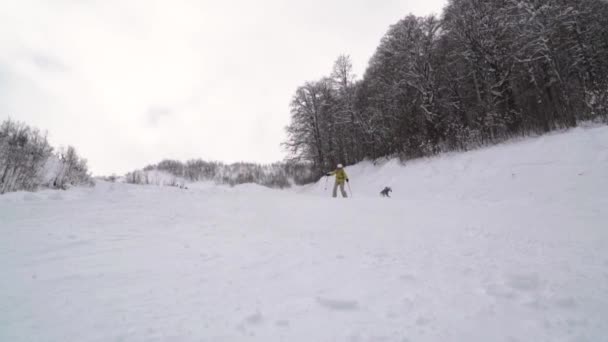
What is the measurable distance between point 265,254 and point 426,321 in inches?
83.0

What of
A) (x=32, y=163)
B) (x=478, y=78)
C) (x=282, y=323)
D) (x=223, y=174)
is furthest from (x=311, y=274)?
(x=223, y=174)

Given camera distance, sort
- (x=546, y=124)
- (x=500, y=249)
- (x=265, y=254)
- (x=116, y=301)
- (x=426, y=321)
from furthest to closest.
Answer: (x=546, y=124) < (x=265, y=254) < (x=500, y=249) < (x=116, y=301) < (x=426, y=321)

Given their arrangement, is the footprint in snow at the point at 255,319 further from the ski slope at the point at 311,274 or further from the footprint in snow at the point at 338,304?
the footprint in snow at the point at 338,304

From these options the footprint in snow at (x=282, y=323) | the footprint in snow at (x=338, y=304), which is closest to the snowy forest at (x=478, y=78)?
the footprint in snow at (x=338, y=304)

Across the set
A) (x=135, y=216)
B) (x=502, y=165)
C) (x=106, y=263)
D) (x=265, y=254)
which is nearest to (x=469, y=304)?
(x=265, y=254)

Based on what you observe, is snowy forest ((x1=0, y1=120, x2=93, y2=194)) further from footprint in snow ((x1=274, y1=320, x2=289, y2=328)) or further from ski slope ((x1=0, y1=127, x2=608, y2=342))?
footprint in snow ((x1=274, y1=320, x2=289, y2=328))

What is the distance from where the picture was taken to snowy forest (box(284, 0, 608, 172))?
9945mm

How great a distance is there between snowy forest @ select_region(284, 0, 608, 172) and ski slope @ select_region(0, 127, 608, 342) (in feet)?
20.0

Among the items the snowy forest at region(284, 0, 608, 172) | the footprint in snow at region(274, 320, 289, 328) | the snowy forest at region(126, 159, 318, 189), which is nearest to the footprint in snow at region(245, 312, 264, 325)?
the footprint in snow at region(274, 320, 289, 328)

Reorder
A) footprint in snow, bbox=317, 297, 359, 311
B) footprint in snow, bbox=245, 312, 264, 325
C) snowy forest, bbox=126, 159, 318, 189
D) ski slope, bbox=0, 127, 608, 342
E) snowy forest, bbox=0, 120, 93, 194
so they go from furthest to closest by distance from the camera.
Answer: snowy forest, bbox=126, 159, 318, 189
snowy forest, bbox=0, 120, 93, 194
footprint in snow, bbox=317, 297, 359, 311
footprint in snow, bbox=245, 312, 264, 325
ski slope, bbox=0, 127, 608, 342

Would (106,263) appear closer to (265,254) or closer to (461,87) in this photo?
(265,254)

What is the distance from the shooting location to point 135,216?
5.23 meters

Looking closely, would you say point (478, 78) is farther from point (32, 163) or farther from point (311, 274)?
point (32, 163)

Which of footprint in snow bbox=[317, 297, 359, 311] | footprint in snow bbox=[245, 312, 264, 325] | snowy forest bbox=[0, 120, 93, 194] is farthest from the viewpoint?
snowy forest bbox=[0, 120, 93, 194]
